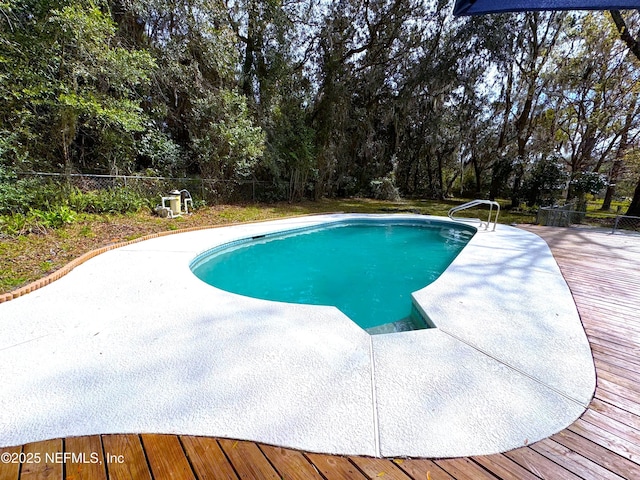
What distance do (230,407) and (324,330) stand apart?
0.94m

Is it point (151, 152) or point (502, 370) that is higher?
point (151, 152)

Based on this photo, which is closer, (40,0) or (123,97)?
(40,0)

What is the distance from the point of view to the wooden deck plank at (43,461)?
1098 mm

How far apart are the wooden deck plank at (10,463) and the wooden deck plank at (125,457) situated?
0.28 m

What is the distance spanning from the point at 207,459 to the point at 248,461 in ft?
0.58

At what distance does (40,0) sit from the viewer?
4586 mm

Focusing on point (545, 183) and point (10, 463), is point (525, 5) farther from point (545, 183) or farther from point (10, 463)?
point (545, 183)

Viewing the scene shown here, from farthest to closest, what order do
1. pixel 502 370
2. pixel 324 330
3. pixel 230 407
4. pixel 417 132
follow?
pixel 417 132 → pixel 324 330 → pixel 502 370 → pixel 230 407

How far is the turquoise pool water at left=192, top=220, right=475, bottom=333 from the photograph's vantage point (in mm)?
3623

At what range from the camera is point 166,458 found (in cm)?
118

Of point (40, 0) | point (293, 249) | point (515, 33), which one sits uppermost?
point (515, 33)

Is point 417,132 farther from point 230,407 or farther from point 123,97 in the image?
point 230,407

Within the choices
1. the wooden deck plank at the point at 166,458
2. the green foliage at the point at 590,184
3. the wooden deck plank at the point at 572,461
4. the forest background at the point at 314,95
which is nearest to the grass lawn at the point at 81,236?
the forest background at the point at 314,95

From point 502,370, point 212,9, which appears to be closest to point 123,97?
point 212,9
